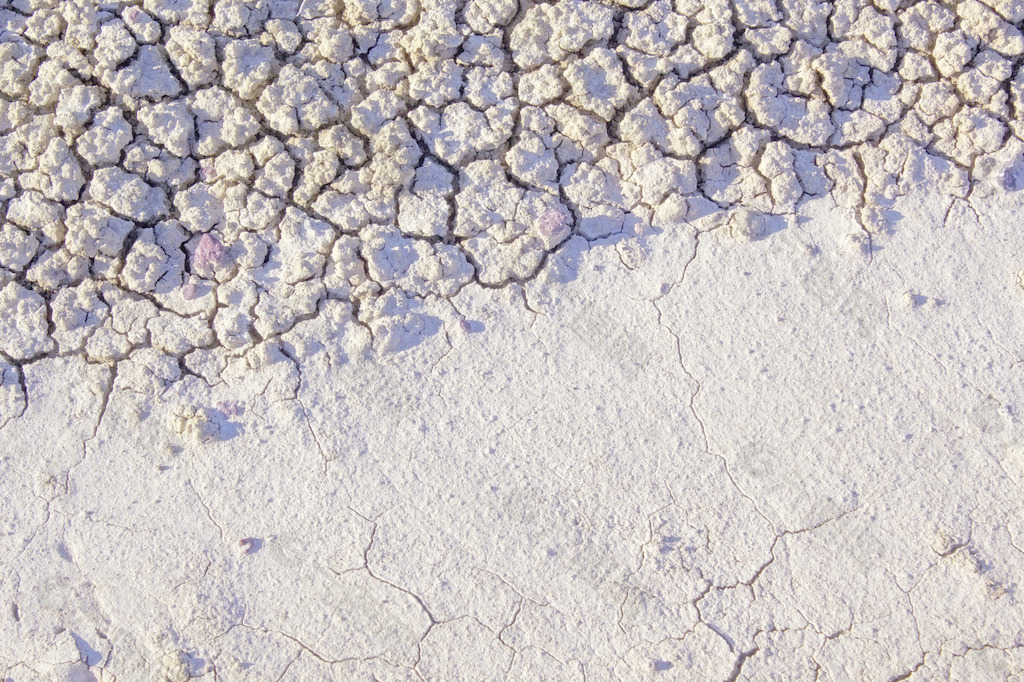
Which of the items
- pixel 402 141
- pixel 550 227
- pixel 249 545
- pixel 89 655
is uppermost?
pixel 402 141

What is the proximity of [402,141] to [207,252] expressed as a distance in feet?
2.11

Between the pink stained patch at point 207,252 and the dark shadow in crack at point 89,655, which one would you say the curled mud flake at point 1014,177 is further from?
the dark shadow in crack at point 89,655

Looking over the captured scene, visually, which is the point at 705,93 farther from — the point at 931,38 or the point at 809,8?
the point at 931,38

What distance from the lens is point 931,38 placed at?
2.13 m

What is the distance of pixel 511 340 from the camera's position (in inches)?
79.2

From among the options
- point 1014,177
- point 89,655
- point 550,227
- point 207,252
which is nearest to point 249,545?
point 89,655

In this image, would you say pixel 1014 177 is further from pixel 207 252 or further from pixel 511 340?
pixel 207 252

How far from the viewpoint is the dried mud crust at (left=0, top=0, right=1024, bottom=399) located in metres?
2.03

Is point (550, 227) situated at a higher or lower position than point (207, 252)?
higher

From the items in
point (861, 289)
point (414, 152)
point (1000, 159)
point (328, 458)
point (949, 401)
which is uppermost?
point (1000, 159)

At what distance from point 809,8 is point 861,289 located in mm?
863

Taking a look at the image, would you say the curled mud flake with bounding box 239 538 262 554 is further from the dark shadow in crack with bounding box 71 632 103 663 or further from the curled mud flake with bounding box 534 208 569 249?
the curled mud flake with bounding box 534 208 569 249

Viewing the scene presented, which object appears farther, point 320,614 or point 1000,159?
point 1000,159

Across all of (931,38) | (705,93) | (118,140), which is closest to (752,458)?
(705,93)
